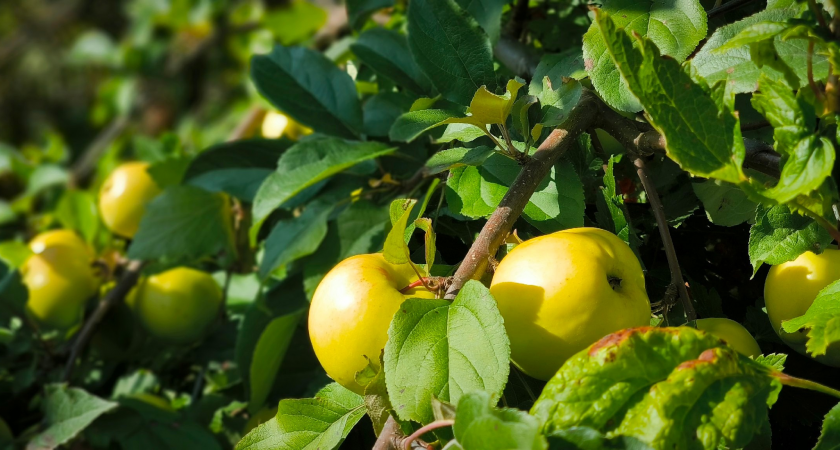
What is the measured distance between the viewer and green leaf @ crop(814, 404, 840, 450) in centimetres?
36

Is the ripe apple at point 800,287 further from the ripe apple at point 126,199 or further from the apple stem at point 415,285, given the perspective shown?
the ripe apple at point 126,199

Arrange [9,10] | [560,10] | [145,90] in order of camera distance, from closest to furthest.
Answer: [560,10]
[145,90]
[9,10]

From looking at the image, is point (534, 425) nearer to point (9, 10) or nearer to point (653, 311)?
point (653, 311)

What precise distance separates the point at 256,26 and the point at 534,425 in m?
1.55

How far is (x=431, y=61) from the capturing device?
0.54 metres

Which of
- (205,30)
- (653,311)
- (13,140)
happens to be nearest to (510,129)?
(653,311)

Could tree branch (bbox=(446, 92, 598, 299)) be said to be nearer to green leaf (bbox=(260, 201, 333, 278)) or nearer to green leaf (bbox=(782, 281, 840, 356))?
green leaf (bbox=(782, 281, 840, 356))

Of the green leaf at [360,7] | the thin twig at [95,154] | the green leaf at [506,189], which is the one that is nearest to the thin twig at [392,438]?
the green leaf at [506,189]

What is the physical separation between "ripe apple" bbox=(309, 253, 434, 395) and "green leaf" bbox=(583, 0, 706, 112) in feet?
0.54

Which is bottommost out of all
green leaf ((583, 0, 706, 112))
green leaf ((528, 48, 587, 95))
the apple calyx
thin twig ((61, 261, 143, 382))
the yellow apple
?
thin twig ((61, 261, 143, 382))

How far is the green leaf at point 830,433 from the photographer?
1.17 feet

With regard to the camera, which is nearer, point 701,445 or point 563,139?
point 701,445

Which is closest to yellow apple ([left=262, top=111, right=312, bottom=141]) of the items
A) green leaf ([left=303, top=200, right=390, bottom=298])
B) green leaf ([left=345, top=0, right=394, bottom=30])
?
green leaf ([left=345, top=0, right=394, bottom=30])

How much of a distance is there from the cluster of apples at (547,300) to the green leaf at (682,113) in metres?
0.07
